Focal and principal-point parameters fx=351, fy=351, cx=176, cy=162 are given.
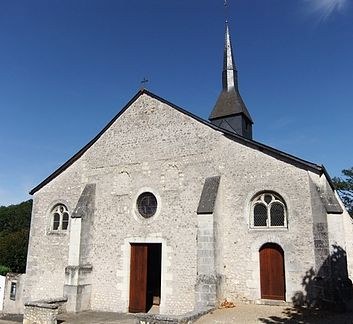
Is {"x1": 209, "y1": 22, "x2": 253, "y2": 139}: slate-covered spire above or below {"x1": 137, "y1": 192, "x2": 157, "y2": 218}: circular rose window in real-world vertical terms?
above

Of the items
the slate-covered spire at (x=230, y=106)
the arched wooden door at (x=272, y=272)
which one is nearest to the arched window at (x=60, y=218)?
the arched wooden door at (x=272, y=272)

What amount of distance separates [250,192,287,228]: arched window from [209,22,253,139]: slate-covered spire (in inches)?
313

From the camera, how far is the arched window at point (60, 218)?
1493 centimetres

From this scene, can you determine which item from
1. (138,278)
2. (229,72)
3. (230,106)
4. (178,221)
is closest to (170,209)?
(178,221)

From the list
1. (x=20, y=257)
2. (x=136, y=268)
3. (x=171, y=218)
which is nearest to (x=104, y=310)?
(x=136, y=268)

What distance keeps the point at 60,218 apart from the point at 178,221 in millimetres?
5907

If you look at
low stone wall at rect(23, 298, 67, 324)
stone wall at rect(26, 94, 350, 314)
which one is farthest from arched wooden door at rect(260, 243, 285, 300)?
low stone wall at rect(23, 298, 67, 324)

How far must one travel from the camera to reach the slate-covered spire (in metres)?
18.9

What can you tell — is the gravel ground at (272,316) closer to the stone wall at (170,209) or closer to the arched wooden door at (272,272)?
the arched wooden door at (272,272)

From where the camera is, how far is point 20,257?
23922 mm

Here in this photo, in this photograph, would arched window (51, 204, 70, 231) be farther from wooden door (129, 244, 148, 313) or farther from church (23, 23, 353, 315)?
wooden door (129, 244, 148, 313)

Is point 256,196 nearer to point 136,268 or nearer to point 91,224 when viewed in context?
point 136,268

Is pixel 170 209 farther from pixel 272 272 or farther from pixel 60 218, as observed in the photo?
pixel 60 218

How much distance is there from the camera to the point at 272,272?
1074 cm
